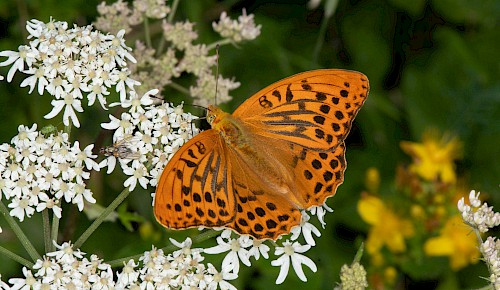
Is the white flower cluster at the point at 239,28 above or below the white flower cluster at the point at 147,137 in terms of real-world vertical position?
above

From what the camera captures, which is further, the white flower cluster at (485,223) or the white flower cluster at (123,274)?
the white flower cluster at (485,223)

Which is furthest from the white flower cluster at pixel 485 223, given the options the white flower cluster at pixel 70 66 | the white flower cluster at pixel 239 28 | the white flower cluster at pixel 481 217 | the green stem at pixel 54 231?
the green stem at pixel 54 231

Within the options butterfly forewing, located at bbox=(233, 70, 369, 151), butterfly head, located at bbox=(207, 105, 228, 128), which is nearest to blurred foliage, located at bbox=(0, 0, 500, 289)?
butterfly head, located at bbox=(207, 105, 228, 128)

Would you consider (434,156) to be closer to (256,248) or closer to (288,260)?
(288,260)

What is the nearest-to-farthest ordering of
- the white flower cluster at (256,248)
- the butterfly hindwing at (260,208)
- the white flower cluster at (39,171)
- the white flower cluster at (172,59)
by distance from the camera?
1. the butterfly hindwing at (260,208)
2. the white flower cluster at (39,171)
3. the white flower cluster at (256,248)
4. the white flower cluster at (172,59)

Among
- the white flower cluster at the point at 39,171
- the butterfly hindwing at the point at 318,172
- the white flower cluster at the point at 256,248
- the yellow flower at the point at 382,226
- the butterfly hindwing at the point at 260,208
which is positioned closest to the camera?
the butterfly hindwing at the point at 260,208

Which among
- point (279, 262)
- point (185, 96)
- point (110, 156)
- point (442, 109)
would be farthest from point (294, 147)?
point (442, 109)

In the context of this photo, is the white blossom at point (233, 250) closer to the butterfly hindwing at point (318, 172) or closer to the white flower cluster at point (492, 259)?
the butterfly hindwing at point (318, 172)
